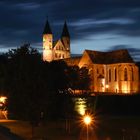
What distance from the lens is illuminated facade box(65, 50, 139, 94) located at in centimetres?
14662

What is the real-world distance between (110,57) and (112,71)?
6402 millimetres

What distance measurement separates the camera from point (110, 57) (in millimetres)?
156000

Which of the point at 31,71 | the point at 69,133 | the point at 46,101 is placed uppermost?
the point at 31,71

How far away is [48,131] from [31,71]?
35.7 feet

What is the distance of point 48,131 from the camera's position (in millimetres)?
59500

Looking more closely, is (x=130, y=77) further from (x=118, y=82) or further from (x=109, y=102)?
(x=109, y=102)

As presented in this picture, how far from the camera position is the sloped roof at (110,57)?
15088cm

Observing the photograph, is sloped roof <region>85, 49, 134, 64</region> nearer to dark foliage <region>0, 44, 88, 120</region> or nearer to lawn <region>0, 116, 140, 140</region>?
lawn <region>0, 116, 140, 140</region>

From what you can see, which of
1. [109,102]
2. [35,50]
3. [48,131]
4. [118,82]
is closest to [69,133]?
[48,131]

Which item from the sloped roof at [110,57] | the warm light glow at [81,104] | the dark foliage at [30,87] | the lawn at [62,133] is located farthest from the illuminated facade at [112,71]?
the dark foliage at [30,87]

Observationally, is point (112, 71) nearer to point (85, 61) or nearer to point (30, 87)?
point (85, 61)

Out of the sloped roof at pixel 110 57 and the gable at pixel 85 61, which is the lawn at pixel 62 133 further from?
the sloped roof at pixel 110 57

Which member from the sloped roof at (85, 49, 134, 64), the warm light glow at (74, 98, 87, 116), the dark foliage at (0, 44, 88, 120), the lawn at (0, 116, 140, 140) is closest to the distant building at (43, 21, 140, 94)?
the sloped roof at (85, 49, 134, 64)

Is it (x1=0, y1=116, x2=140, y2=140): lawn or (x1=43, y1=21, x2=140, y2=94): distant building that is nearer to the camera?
(x1=0, y1=116, x2=140, y2=140): lawn
